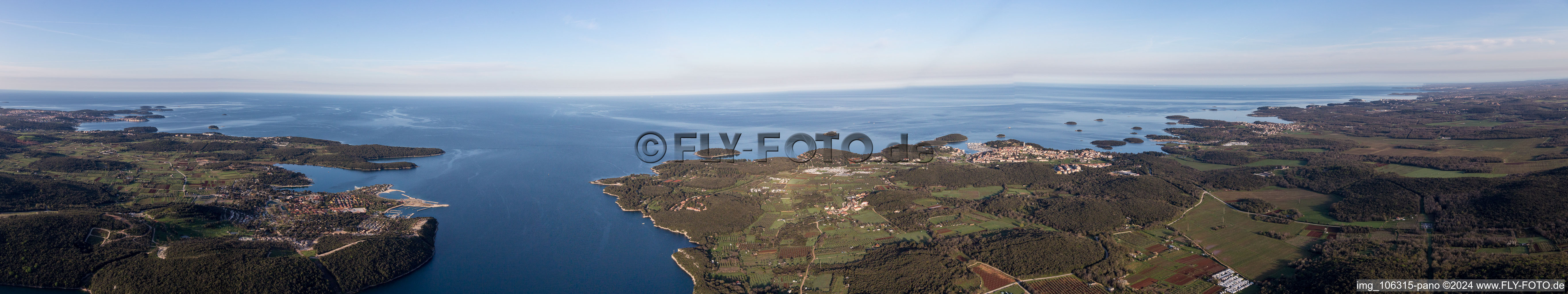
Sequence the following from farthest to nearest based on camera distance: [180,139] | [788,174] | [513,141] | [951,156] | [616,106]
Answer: [616,106]
[513,141]
[180,139]
[951,156]
[788,174]

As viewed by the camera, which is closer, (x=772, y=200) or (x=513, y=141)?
(x=772, y=200)

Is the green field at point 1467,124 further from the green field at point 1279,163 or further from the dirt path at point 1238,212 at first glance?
the dirt path at point 1238,212

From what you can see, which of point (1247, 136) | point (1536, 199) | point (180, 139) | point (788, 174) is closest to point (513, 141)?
point (180, 139)

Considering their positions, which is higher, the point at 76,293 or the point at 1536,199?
the point at 1536,199

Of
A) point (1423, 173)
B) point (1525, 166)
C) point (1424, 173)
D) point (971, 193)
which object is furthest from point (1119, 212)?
point (1525, 166)

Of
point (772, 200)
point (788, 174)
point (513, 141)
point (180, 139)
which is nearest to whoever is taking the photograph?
point (772, 200)

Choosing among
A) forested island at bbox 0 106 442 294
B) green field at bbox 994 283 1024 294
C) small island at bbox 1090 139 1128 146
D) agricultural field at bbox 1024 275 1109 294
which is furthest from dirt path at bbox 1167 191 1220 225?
forested island at bbox 0 106 442 294

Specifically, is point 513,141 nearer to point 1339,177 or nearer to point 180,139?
point 180,139
